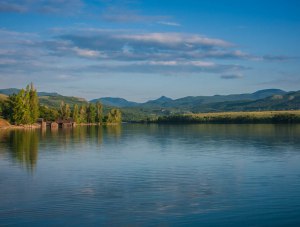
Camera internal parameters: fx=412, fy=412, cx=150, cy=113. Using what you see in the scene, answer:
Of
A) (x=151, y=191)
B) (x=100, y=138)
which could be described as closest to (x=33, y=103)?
(x=100, y=138)

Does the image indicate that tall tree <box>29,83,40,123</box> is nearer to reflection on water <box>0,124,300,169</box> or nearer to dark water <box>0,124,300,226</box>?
reflection on water <box>0,124,300,169</box>

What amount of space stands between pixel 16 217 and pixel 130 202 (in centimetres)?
780

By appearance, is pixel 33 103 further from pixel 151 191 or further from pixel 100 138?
pixel 151 191

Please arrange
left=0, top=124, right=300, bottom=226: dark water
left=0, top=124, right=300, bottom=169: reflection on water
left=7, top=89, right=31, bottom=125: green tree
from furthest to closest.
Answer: left=7, top=89, right=31, bottom=125: green tree → left=0, top=124, right=300, bottom=169: reflection on water → left=0, top=124, right=300, bottom=226: dark water

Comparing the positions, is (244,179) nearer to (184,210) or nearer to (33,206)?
(184,210)

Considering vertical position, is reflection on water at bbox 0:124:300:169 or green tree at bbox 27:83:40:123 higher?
green tree at bbox 27:83:40:123

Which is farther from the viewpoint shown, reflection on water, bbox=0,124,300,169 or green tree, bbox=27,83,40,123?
green tree, bbox=27,83,40,123

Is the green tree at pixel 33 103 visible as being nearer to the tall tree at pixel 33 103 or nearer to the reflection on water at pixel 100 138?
the tall tree at pixel 33 103

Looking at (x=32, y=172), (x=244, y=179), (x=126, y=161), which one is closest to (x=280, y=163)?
(x=244, y=179)

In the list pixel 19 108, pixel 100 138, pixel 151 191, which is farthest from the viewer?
pixel 19 108

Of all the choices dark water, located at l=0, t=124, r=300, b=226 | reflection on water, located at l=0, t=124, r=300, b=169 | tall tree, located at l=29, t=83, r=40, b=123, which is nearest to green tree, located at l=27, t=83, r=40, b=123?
tall tree, located at l=29, t=83, r=40, b=123

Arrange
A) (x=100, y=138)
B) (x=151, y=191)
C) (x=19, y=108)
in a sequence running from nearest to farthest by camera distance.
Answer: (x=151, y=191), (x=100, y=138), (x=19, y=108)

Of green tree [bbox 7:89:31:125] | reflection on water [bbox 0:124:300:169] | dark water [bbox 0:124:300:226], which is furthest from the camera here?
green tree [bbox 7:89:31:125]

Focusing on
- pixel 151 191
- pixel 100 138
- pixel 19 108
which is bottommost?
pixel 151 191
